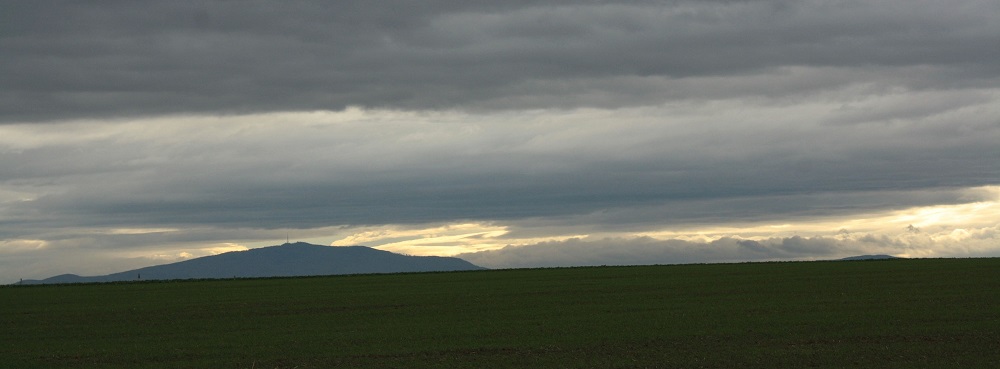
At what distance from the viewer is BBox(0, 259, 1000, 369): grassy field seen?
101 ft

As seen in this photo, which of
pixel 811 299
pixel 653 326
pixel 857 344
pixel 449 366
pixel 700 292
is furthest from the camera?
pixel 700 292

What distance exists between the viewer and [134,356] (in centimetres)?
3378

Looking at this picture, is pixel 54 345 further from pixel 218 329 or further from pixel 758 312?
pixel 758 312

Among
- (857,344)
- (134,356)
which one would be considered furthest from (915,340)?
(134,356)

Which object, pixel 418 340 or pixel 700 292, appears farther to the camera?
pixel 700 292

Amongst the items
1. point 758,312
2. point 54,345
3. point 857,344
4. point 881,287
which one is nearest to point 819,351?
point 857,344

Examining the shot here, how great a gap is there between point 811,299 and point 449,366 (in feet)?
82.9

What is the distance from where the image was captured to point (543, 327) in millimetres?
39500

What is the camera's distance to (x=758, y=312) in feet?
141

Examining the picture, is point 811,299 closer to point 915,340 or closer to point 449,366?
point 915,340

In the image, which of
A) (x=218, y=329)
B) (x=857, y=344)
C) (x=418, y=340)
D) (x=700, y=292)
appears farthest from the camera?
(x=700, y=292)

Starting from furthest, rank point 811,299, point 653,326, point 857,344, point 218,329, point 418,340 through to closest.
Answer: point 811,299 → point 218,329 → point 653,326 → point 418,340 → point 857,344

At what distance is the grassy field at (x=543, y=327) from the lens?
30.7 metres

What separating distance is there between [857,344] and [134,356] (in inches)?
840
